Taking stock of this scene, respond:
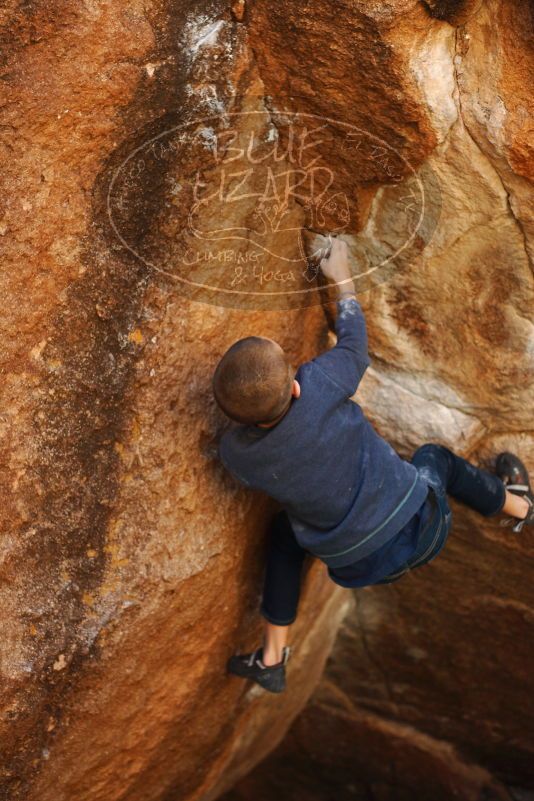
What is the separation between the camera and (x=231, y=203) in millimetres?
2021

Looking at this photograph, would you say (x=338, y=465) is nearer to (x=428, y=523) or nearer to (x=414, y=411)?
(x=428, y=523)

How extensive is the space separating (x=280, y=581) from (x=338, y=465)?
54 cm

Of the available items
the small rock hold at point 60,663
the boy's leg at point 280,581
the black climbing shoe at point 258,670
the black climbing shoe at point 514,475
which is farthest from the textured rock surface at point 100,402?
the black climbing shoe at point 514,475

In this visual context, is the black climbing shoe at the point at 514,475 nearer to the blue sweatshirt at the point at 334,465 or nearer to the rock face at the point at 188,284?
the rock face at the point at 188,284

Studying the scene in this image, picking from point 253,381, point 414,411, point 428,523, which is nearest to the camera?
point 253,381

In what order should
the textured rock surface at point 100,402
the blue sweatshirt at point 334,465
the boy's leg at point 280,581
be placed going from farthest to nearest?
the boy's leg at point 280,581, the blue sweatshirt at point 334,465, the textured rock surface at point 100,402

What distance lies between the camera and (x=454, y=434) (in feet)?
7.96

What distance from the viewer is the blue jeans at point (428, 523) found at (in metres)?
2.22

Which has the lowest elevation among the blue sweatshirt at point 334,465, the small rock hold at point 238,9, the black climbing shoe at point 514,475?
the black climbing shoe at point 514,475

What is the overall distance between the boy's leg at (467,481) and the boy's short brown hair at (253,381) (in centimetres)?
58

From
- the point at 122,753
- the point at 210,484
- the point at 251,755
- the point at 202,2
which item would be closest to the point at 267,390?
the point at 210,484

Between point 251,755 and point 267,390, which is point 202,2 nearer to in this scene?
point 267,390

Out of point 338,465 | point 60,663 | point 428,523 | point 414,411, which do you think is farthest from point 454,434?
point 60,663

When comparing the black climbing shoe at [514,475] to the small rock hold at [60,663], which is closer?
the small rock hold at [60,663]
